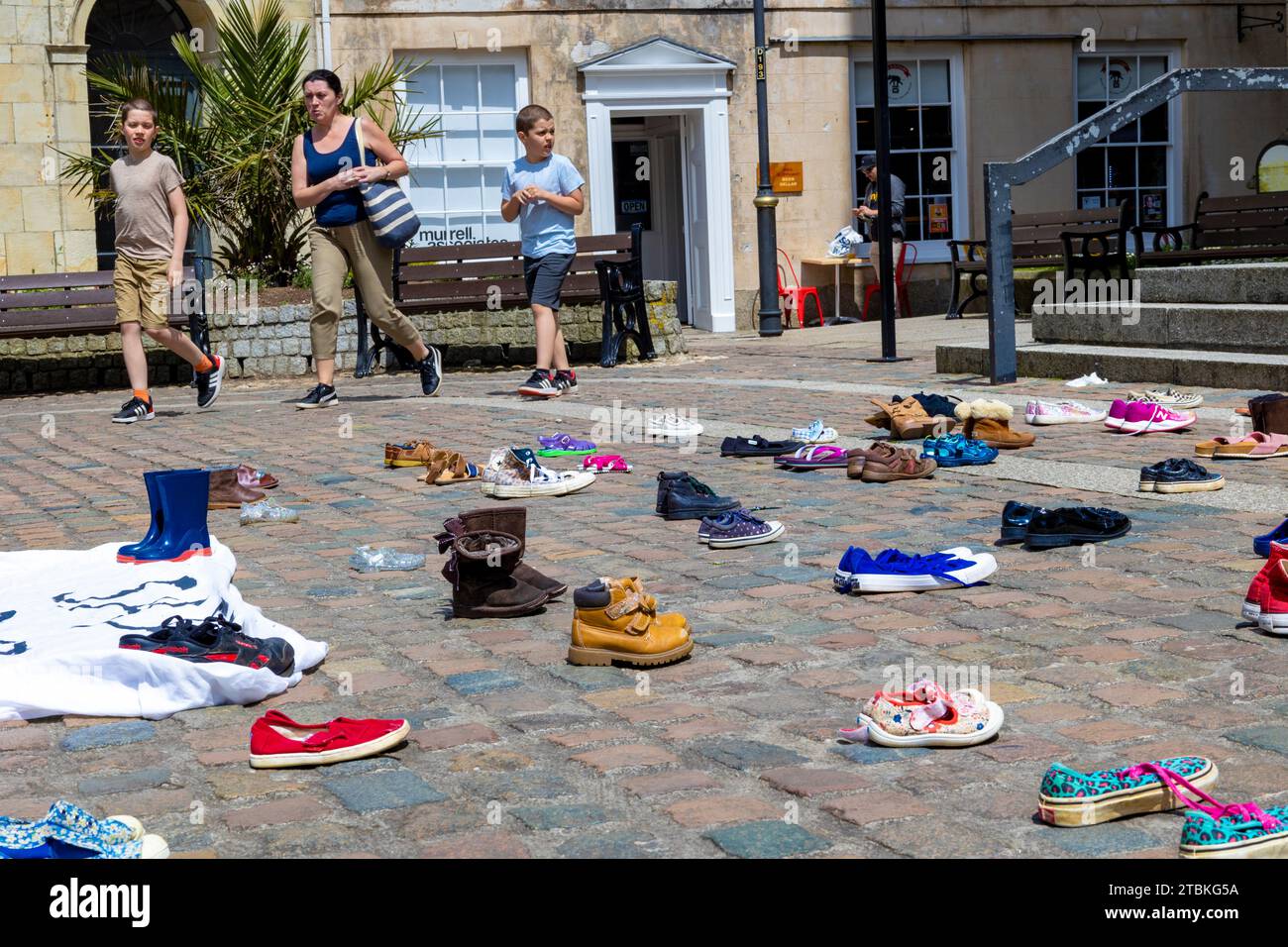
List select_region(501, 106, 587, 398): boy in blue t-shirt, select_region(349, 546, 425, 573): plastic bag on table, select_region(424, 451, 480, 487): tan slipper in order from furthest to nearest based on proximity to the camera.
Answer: select_region(501, 106, 587, 398): boy in blue t-shirt → select_region(424, 451, 480, 487): tan slipper → select_region(349, 546, 425, 573): plastic bag on table

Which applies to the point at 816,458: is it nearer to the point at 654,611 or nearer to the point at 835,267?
the point at 654,611

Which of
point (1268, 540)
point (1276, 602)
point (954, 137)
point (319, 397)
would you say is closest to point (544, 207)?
point (319, 397)

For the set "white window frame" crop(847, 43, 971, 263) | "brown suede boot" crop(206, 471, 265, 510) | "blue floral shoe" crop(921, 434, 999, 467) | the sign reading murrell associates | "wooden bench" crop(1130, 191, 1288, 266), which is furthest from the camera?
"white window frame" crop(847, 43, 971, 263)

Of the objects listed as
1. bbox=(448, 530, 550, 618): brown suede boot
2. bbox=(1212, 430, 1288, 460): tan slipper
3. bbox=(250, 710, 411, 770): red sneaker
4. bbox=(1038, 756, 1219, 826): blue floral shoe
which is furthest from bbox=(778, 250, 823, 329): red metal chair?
bbox=(1038, 756, 1219, 826): blue floral shoe

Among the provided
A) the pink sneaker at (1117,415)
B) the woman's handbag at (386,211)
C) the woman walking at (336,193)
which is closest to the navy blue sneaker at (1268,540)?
the pink sneaker at (1117,415)

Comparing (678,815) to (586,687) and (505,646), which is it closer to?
(586,687)

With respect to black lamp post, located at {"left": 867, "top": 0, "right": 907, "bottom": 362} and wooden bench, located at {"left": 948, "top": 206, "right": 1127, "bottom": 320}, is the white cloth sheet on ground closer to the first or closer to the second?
black lamp post, located at {"left": 867, "top": 0, "right": 907, "bottom": 362}

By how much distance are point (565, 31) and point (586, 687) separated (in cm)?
1616

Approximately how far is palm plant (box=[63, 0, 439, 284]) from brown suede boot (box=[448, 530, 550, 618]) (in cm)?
1092

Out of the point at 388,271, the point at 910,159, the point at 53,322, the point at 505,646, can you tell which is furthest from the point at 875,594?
the point at 910,159

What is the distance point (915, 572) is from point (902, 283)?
15.7 meters

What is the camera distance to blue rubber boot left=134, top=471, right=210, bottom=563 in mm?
4918

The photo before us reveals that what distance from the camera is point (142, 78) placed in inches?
622

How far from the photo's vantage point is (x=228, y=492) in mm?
7156
